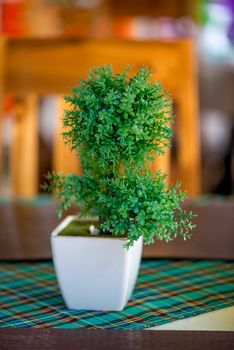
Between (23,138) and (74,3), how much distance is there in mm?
1924

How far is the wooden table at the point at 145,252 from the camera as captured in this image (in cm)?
46

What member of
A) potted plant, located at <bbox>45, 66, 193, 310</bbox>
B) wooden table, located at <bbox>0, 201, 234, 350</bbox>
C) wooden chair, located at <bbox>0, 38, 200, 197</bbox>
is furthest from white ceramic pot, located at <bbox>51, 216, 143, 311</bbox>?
wooden chair, located at <bbox>0, 38, 200, 197</bbox>

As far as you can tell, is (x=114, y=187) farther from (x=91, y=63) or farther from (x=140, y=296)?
(x=91, y=63)

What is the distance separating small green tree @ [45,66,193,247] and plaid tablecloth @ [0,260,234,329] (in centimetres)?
8

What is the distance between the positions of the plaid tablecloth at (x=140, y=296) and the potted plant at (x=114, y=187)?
0.03m

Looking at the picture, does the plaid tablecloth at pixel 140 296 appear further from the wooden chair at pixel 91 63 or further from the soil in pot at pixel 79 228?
the wooden chair at pixel 91 63

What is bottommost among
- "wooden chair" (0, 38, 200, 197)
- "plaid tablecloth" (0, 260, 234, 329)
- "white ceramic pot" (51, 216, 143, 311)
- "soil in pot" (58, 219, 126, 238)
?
"plaid tablecloth" (0, 260, 234, 329)

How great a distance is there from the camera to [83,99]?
61 centimetres

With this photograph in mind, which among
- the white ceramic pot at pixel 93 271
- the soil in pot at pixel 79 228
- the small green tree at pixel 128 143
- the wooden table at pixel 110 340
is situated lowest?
the wooden table at pixel 110 340

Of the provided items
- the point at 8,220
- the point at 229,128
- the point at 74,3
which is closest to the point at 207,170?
the point at 229,128

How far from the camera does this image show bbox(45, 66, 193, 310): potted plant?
596 millimetres

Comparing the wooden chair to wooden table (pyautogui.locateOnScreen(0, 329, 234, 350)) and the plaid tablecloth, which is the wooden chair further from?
wooden table (pyautogui.locateOnScreen(0, 329, 234, 350))

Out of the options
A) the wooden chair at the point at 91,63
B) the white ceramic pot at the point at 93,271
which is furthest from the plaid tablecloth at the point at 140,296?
the wooden chair at the point at 91,63

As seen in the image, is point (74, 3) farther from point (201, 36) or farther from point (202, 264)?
point (202, 264)
